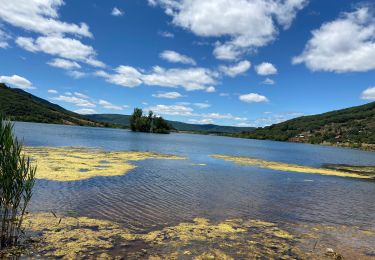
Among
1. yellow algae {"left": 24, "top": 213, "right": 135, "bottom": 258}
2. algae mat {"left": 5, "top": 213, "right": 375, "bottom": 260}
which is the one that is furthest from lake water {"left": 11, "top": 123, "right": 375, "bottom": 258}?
algae mat {"left": 5, "top": 213, "right": 375, "bottom": 260}

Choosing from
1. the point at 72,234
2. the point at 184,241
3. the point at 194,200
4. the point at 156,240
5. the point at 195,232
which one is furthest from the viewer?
the point at 194,200

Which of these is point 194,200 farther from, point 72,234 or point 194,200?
point 72,234

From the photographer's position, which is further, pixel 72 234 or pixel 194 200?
pixel 194 200

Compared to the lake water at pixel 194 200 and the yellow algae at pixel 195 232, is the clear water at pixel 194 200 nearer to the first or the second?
the lake water at pixel 194 200

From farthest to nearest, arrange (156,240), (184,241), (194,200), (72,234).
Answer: (194,200) → (184,241) → (156,240) → (72,234)

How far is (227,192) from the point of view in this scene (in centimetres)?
2953

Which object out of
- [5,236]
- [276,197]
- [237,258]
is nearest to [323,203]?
[276,197]

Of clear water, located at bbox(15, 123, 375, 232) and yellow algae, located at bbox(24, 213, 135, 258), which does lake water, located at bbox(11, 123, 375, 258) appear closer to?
clear water, located at bbox(15, 123, 375, 232)

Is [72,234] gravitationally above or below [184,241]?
above

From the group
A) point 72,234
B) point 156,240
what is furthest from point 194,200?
point 72,234

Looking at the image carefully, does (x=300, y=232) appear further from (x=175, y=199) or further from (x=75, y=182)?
(x=75, y=182)

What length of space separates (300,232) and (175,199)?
1015 cm

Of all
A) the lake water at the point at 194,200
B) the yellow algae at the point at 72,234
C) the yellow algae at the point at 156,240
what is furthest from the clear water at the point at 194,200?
the yellow algae at the point at 156,240

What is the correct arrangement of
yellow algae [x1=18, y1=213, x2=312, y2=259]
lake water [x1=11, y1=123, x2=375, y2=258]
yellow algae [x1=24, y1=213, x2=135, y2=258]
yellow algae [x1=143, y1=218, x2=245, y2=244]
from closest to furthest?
yellow algae [x1=24, y1=213, x2=135, y2=258] < yellow algae [x1=18, y1=213, x2=312, y2=259] < yellow algae [x1=143, y1=218, x2=245, y2=244] < lake water [x1=11, y1=123, x2=375, y2=258]
